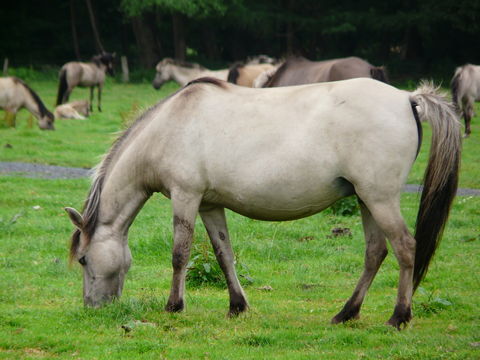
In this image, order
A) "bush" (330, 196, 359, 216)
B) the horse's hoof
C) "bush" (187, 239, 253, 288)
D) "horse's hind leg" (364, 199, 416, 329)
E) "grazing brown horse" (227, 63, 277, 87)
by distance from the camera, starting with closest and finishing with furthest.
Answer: "horse's hind leg" (364, 199, 416, 329) < the horse's hoof < "bush" (187, 239, 253, 288) < "bush" (330, 196, 359, 216) < "grazing brown horse" (227, 63, 277, 87)

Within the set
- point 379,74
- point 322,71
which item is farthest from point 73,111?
point 379,74

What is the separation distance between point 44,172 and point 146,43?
83.7 ft

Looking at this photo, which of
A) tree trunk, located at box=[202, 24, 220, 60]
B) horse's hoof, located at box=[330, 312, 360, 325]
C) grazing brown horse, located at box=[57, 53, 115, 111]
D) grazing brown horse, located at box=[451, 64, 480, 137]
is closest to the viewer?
horse's hoof, located at box=[330, 312, 360, 325]

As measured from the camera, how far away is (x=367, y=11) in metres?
35.9

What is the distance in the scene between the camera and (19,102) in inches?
788

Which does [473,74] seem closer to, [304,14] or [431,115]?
[431,115]

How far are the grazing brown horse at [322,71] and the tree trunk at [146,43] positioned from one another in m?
23.7

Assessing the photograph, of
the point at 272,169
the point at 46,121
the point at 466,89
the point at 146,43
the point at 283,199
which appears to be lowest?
the point at 146,43

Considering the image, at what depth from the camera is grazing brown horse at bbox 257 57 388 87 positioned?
537 inches

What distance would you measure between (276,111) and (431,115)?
116 centimetres

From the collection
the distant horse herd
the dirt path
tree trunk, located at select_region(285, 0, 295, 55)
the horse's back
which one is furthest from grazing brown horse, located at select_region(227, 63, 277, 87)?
tree trunk, located at select_region(285, 0, 295, 55)

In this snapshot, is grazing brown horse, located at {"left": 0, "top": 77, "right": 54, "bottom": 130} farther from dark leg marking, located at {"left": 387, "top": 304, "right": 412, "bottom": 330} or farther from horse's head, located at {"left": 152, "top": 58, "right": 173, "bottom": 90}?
dark leg marking, located at {"left": 387, "top": 304, "right": 412, "bottom": 330}

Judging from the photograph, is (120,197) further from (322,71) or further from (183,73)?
(183,73)

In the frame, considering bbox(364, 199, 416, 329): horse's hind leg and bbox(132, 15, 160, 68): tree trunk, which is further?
bbox(132, 15, 160, 68): tree trunk
